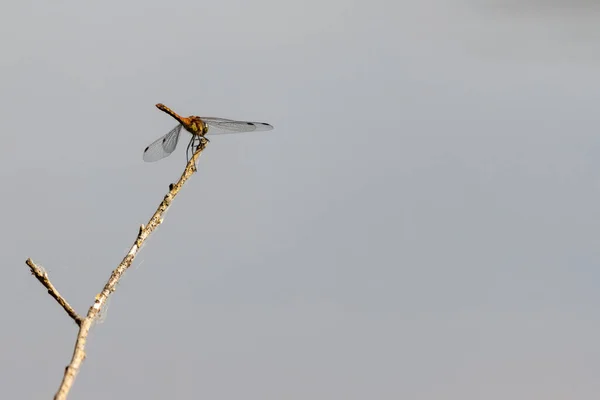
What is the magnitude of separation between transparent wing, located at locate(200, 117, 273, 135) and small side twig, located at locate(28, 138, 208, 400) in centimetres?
415

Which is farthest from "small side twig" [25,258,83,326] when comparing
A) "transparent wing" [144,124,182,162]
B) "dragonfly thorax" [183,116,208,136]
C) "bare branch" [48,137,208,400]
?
"transparent wing" [144,124,182,162]

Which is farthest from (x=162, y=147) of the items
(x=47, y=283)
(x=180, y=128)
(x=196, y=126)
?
(x=47, y=283)

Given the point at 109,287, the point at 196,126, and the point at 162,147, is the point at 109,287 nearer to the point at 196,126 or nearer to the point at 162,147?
the point at 196,126

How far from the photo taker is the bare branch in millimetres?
3626

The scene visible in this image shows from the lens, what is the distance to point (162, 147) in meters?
11.8

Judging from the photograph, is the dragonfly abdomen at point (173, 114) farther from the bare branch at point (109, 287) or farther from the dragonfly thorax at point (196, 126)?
the bare branch at point (109, 287)

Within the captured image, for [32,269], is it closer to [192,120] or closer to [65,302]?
[65,302]

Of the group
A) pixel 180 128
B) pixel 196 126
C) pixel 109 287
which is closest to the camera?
pixel 109 287

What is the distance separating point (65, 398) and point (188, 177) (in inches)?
97.4

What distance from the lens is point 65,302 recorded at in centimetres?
451

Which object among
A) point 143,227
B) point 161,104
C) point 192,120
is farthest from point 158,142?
point 143,227

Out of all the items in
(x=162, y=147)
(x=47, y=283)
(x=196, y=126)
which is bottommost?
(x=162, y=147)

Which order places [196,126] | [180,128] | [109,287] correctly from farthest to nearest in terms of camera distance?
1. [180,128]
2. [196,126]
3. [109,287]

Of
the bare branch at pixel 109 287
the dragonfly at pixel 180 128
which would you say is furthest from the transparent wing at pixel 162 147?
the bare branch at pixel 109 287
